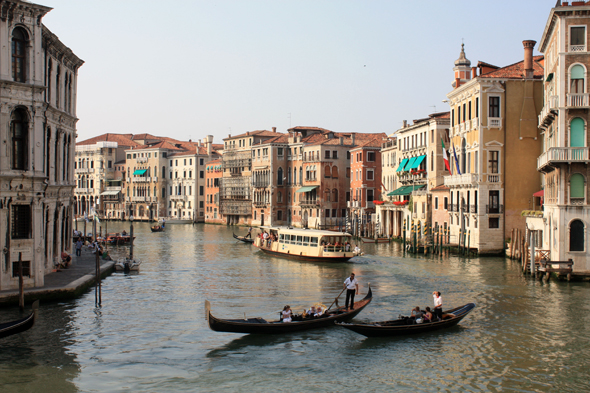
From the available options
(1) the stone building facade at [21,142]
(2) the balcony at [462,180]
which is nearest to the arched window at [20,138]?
(1) the stone building facade at [21,142]

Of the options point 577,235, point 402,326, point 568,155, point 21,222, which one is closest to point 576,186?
point 568,155

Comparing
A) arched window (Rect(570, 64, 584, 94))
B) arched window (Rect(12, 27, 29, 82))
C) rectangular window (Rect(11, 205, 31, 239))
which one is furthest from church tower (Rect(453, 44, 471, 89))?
rectangular window (Rect(11, 205, 31, 239))

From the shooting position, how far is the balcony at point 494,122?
1404 inches

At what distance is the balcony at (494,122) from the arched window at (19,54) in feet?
77.9

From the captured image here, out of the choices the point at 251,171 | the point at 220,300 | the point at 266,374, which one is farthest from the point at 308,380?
the point at 251,171

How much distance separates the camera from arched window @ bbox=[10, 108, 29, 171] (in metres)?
19.8

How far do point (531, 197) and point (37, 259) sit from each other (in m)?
25.1

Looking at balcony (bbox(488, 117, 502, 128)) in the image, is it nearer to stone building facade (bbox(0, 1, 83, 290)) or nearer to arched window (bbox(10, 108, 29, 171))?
stone building facade (bbox(0, 1, 83, 290))

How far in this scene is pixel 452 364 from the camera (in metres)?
14.9

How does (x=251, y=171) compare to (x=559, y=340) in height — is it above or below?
above

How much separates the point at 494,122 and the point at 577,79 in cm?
1052

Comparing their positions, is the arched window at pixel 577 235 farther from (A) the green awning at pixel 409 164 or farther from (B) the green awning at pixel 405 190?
(A) the green awning at pixel 409 164

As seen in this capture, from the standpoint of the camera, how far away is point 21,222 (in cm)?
1970

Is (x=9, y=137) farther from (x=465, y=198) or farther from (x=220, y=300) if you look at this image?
(x=465, y=198)
